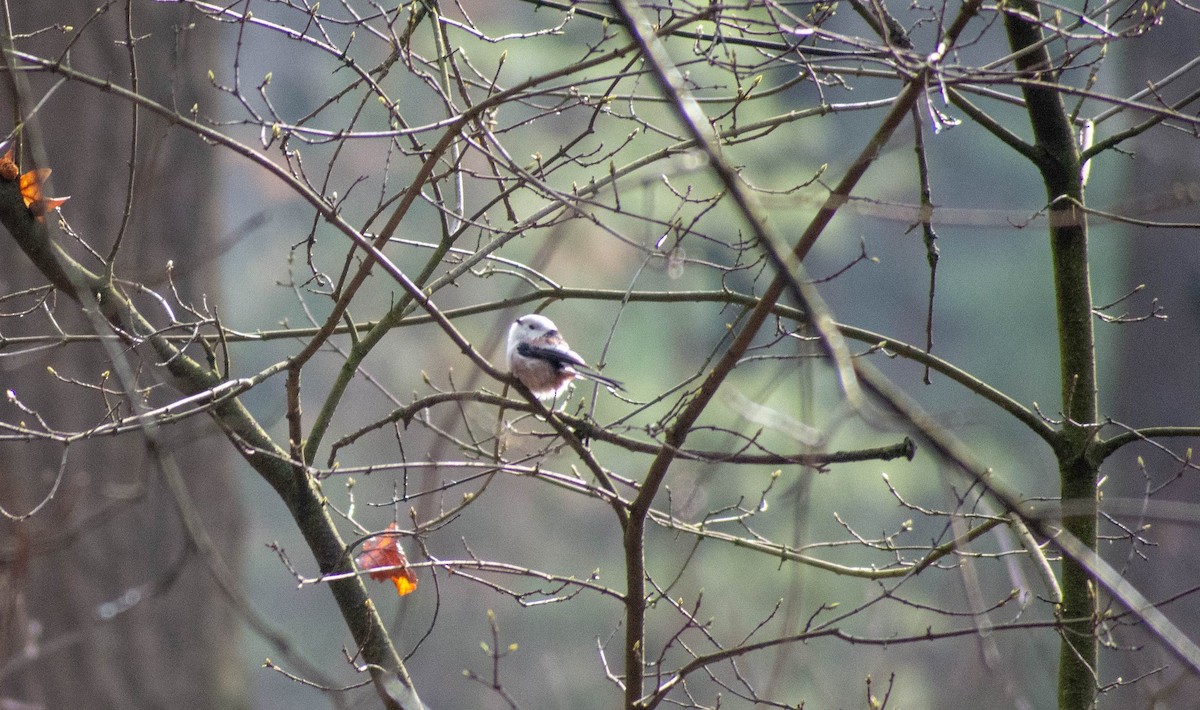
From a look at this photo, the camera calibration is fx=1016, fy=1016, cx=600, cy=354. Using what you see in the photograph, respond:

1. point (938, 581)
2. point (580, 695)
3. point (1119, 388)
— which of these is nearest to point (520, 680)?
point (580, 695)

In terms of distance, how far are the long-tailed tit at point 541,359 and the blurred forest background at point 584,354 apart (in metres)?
0.29

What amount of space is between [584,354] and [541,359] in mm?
8676

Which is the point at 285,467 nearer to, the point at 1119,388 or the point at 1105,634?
the point at 1105,634

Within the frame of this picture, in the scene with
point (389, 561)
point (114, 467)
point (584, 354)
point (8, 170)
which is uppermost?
point (584, 354)

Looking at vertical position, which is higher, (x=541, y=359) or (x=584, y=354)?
(x=584, y=354)

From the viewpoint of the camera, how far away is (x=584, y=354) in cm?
1261

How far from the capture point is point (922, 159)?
8.13 feet

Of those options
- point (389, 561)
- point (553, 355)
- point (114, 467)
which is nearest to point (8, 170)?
point (389, 561)

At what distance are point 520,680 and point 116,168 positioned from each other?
9466 mm

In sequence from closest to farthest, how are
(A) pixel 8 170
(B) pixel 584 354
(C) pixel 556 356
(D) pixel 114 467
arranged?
(A) pixel 8 170
(C) pixel 556 356
(D) pixel 114 467
(B) pixel 584 354

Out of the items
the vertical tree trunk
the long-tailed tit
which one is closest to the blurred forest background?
the vertical tree trunk

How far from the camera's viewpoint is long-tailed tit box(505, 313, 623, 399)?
12.6 ft

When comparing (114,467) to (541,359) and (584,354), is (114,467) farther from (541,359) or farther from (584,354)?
(584,354)

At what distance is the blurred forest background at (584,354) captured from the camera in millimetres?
2184
